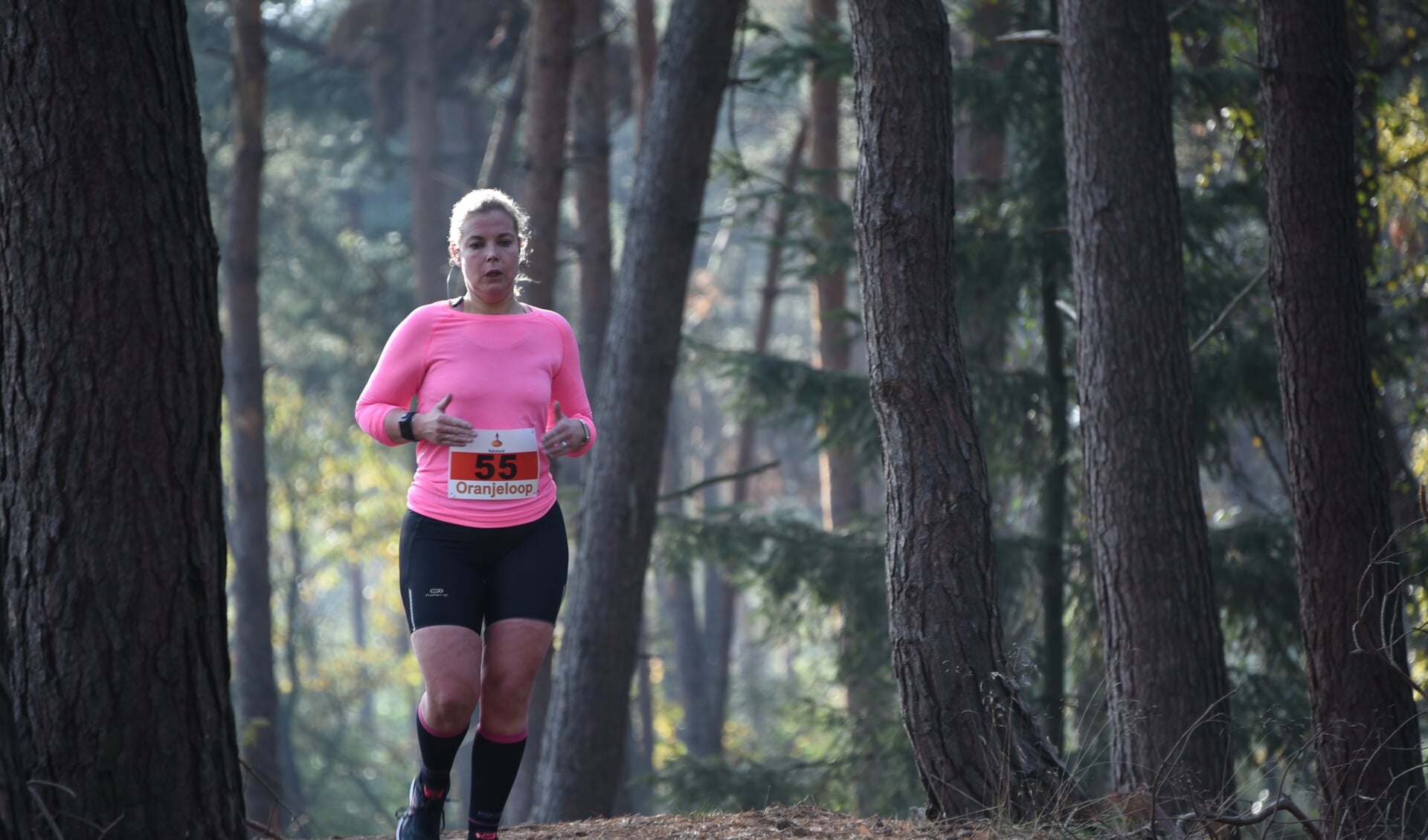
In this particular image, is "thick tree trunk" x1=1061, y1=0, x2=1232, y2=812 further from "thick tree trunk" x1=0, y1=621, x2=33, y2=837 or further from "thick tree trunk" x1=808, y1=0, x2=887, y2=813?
"thick tree trunk" x1=0, y1=621, x2=33, y2=837

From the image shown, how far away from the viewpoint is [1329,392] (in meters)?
6.32

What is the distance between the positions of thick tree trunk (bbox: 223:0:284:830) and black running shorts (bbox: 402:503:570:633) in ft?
29.6

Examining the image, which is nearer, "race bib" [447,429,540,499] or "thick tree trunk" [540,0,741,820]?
"race bib" [447,429,540,499]

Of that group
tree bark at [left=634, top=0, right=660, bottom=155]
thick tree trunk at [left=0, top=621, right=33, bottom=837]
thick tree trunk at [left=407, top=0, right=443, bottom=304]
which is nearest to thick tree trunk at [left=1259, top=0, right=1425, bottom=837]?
thick tree trunk at [left=0, top=621, right=33, bottom=837]

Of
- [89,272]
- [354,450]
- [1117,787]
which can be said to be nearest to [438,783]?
[89,272]

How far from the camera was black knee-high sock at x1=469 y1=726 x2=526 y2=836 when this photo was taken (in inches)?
176

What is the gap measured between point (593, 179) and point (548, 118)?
7.55 feet

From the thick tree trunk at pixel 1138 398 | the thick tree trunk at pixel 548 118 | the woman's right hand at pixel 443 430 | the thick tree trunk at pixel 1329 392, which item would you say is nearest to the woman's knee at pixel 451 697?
the woman's right hand at pixel 443 430

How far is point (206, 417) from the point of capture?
3766 millimetres

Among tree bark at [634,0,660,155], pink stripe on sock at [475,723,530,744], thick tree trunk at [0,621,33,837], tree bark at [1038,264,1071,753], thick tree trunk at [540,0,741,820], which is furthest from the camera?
tree bark at [634,0,660,155]

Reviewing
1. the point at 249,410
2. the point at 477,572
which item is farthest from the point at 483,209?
the point at 249,410

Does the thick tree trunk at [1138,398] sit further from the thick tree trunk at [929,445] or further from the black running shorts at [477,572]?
the black running shorts at [477,572]

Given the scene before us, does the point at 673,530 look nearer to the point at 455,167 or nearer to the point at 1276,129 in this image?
the point at 1276,129

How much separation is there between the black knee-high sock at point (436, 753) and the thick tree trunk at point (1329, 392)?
4209 millimetres
